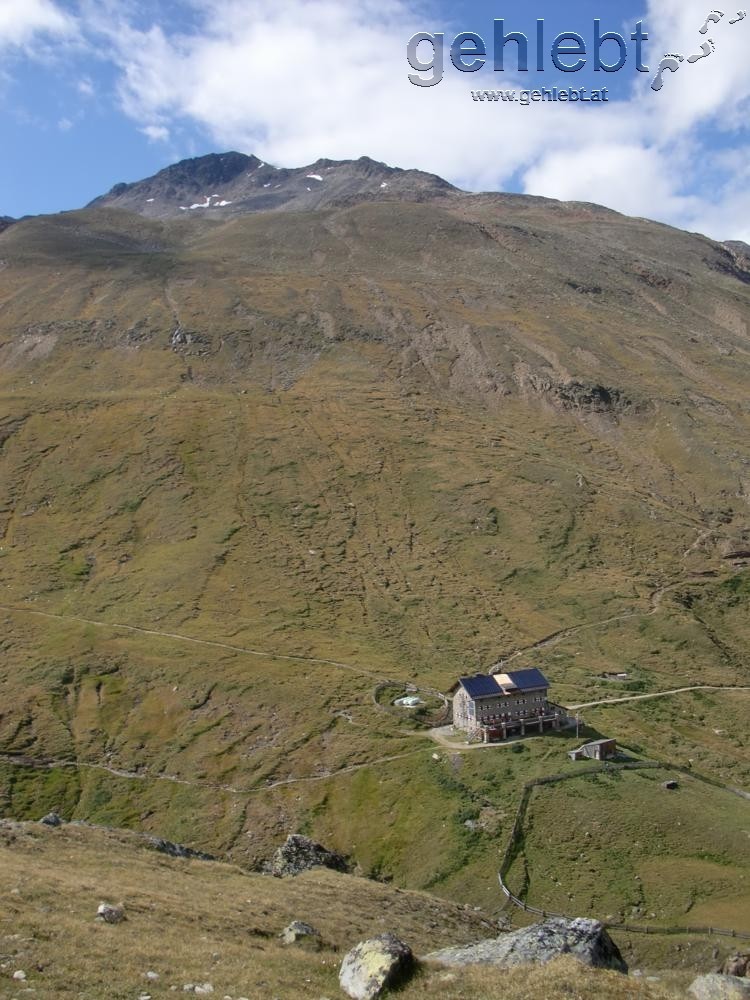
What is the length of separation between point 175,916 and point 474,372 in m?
171

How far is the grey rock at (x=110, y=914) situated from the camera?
30258mm

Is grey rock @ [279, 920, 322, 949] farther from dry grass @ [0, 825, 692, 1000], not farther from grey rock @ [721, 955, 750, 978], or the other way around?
grey rock @ [721, 955, 750, 978]

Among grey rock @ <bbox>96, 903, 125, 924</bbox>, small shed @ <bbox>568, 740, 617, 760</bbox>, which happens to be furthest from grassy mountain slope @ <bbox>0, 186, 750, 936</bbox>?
grey rock @ <bbox>96, 903, 125, 924</bbox>

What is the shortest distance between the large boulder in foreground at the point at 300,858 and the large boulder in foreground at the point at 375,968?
29.3 metres

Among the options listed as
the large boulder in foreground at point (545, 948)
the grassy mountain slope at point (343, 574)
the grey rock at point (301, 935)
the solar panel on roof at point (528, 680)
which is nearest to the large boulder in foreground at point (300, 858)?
the grassy mountain slope at point (343, 574)

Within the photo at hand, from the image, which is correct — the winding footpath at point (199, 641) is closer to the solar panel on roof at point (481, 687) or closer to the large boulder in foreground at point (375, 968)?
the solar panel on roof at point (481, 687)

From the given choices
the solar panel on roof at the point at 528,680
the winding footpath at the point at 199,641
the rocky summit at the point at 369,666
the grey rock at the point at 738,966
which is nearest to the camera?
the grey rock at the point at 738,966

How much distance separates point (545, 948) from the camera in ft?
101

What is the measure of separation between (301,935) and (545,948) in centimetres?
945

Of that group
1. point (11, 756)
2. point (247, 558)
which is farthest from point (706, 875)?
point (247, 558)

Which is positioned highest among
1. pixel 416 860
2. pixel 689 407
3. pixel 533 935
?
pixel 689 407

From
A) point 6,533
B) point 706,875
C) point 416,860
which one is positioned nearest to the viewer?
point 706,875

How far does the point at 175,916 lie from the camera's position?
107 feet

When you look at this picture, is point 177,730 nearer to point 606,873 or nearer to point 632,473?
point 606,873
